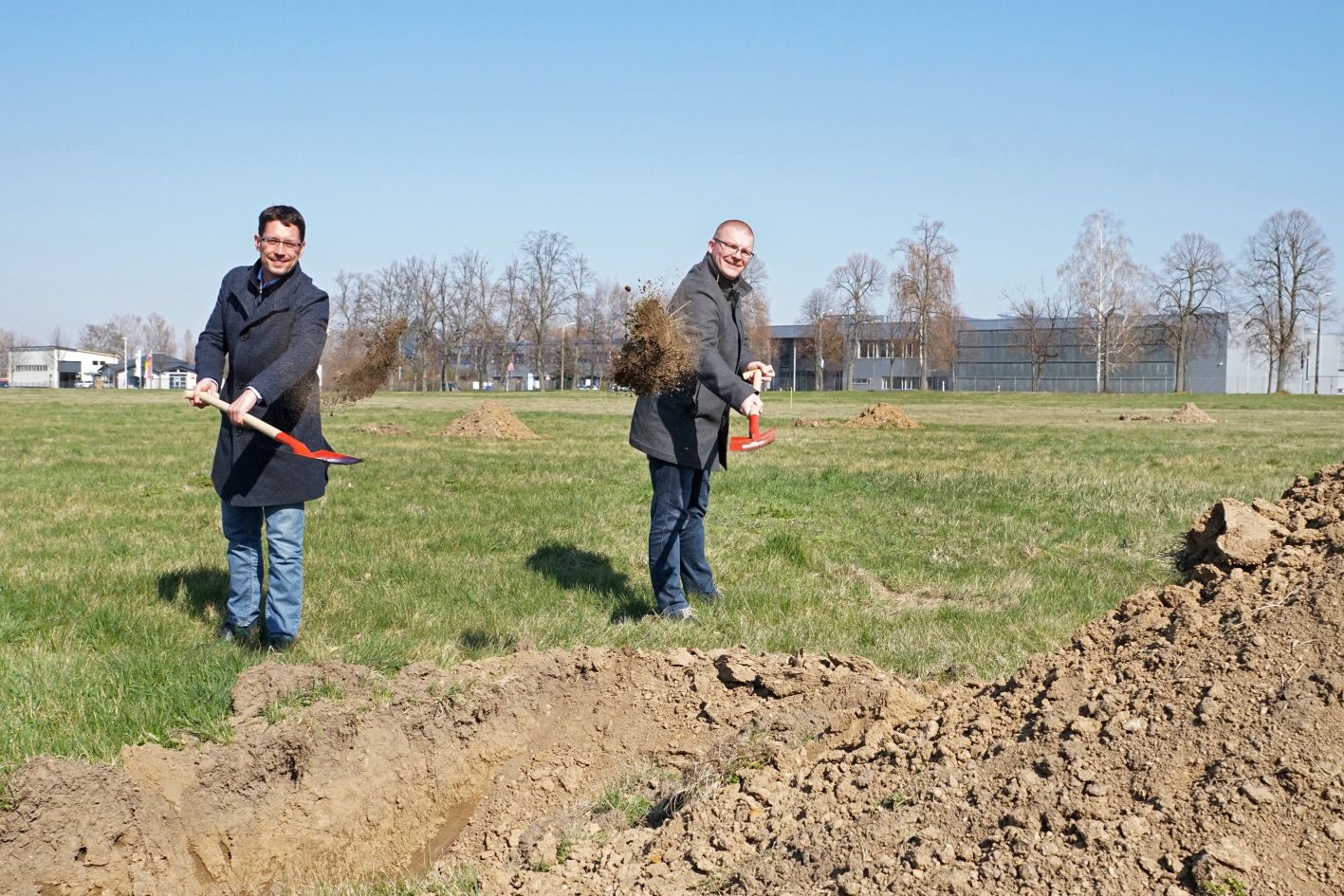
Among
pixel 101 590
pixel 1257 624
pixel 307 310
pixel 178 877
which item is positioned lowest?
pixel 178 877

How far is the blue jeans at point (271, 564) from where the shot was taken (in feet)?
16.4

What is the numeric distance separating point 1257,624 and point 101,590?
5821 mm

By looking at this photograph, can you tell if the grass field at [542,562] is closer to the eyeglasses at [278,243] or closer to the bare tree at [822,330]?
the eyeglasses at [278,243]

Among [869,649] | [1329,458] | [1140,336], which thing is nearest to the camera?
[869,649]

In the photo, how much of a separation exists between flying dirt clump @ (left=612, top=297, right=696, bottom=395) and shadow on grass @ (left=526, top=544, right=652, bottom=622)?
137 centimetres

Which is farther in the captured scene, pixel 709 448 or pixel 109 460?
pixel 109 460

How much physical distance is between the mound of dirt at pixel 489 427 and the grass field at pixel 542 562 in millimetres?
4796

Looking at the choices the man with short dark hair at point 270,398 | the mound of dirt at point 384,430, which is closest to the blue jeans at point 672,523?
the man with short dark hair at point 270,398

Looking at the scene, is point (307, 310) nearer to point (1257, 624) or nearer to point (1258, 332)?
point (1257, 624)

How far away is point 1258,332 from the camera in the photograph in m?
72.6

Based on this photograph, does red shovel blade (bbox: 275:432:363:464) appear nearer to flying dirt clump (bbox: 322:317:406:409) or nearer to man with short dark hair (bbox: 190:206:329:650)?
man with short dark hair (bbox: 190:206:329:650)

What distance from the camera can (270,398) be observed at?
183 inches

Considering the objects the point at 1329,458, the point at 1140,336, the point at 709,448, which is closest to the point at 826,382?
the point at 1140,336

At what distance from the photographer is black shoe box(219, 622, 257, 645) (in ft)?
17.0
